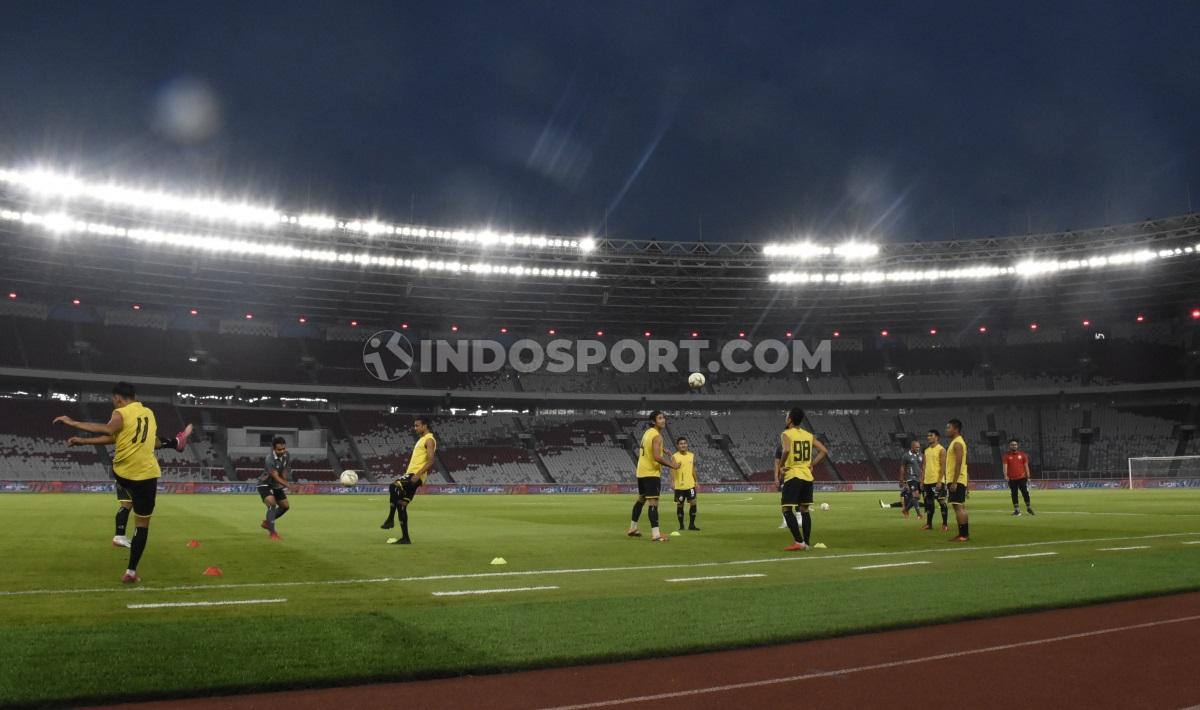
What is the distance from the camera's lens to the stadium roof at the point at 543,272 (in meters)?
42.4

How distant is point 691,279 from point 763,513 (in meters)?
27.2

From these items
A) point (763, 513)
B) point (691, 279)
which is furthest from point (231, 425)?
point (763, 513)

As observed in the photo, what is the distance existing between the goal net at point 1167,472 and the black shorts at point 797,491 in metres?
47.5

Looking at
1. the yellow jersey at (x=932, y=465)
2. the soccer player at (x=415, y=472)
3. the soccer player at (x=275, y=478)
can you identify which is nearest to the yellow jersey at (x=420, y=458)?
the soccer player at (x=415, y=472)

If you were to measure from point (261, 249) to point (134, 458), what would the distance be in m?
39.0

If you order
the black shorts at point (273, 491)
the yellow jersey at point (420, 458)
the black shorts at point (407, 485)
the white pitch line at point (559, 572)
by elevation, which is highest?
the yellow jersey at point (420, 458)

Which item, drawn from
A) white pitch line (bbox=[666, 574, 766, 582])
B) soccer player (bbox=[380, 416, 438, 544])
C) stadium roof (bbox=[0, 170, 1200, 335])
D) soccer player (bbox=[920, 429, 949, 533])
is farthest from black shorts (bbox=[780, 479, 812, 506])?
stadium roof (bbox=[0, 170, 1200, 335])

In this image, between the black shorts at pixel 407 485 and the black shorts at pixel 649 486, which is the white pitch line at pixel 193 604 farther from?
the black shorts at pixel 649 486

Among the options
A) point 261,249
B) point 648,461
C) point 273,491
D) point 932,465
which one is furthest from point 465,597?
point 261,249

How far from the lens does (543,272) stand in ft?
171

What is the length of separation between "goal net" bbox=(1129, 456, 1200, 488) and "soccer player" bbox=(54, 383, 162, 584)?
56065mm

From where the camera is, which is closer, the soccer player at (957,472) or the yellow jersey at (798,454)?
the yellow jersey at (798,454)

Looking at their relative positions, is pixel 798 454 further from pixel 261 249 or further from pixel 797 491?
pixel 261 249

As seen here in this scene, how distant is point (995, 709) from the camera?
503 cm
